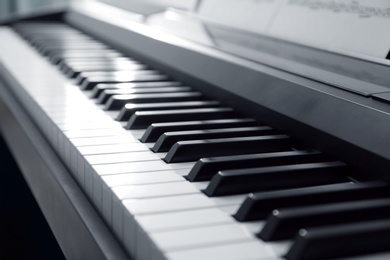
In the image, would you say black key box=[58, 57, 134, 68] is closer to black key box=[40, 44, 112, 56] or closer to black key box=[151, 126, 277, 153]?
black key box=[40, 44, 112, 56]

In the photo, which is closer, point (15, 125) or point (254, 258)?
point (254, 258)

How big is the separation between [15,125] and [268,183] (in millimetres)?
845

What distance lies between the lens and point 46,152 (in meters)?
1.13

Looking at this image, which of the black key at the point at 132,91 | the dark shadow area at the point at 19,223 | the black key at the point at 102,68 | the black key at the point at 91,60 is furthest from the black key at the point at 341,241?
the dark shadow area at the point at 19,223

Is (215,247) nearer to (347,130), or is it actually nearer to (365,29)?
(347,130)

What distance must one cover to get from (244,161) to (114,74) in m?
0.70

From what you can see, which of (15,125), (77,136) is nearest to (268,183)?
(77,136)

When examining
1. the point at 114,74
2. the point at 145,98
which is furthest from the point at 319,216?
the point at 114,74

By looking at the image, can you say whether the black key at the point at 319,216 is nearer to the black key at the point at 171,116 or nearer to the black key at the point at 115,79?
the black key at the point at 171,116

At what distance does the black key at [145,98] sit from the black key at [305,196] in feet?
1.72

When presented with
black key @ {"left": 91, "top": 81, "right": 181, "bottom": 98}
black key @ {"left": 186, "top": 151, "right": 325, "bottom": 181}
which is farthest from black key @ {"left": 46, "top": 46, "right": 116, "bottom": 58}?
black key @ {"left": 186, "top": 151, "right": 325, "bottom": 181}

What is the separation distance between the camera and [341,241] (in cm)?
60

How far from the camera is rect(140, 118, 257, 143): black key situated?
3.21ft

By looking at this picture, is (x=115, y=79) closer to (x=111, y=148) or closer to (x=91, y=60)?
A: (x=91, y=60)
